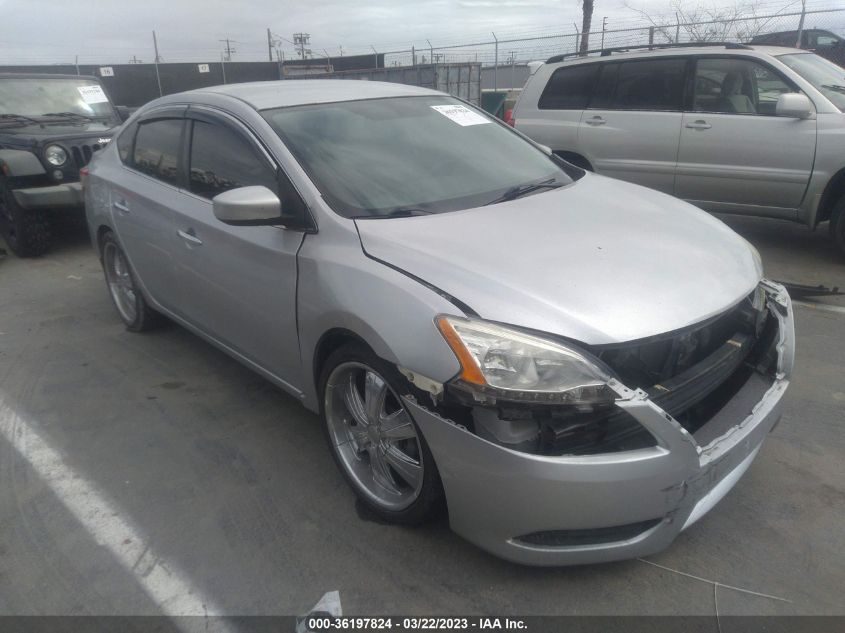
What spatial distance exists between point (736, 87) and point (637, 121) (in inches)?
35.3

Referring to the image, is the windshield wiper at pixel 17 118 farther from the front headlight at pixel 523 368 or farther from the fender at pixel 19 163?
the front headlight at pixel 523 368

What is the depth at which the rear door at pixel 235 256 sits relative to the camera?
299cm

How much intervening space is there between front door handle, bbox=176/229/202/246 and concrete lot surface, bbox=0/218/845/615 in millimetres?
Answer: 938

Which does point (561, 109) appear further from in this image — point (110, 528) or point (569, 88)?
point (110, 528)

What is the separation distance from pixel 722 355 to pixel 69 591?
8.46 ft

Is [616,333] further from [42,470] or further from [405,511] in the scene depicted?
[42,470]

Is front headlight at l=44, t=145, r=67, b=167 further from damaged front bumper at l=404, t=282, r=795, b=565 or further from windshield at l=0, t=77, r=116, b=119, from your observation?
damaged front bumper at l=404, t=282, r=795, b=565

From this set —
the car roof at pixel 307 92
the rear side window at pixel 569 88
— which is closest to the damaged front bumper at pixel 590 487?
the car roof at pixel 307 92

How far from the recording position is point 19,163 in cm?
677

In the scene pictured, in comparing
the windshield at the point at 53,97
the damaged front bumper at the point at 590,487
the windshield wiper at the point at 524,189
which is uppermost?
the windshield at the point at 53,97

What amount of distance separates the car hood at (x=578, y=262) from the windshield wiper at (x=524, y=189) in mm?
90

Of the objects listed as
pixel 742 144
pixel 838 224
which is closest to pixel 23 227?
pixel 742 144

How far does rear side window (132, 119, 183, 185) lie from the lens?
3.91 meters

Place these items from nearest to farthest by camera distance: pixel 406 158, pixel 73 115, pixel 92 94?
pixel 406 158
pixel 73 115
pixel 92 94
